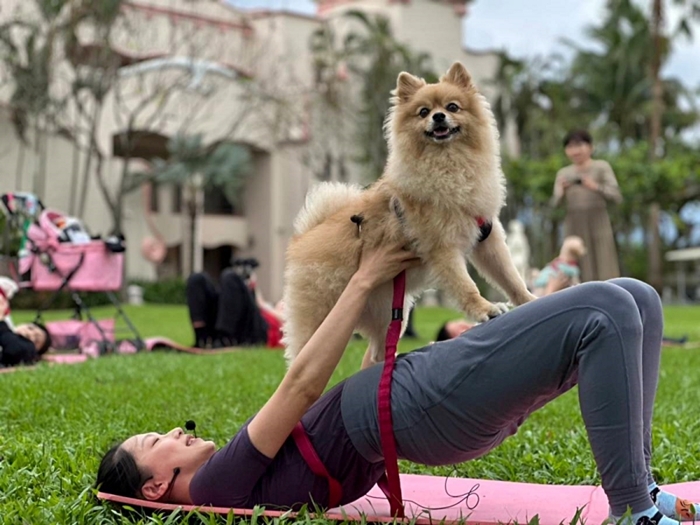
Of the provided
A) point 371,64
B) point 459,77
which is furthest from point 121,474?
point 371,64

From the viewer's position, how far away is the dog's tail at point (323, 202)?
11.1ft

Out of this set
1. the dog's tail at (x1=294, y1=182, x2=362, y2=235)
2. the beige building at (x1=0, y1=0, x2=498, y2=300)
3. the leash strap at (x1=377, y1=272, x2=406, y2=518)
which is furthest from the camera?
the beige building at (x1=0, y1=0, x2=498, y2=300)

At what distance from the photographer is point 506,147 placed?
35875 millimetres

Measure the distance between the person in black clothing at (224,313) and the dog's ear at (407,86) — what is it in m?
6.46

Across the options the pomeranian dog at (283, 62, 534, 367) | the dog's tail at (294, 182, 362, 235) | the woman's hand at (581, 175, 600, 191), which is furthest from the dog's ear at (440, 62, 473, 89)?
the woman's hand at (581, 175, 600, 191)

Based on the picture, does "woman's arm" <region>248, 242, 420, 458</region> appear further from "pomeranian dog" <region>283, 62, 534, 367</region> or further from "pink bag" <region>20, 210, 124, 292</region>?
"pink bag" <region>20, 210, 124, 292</region>

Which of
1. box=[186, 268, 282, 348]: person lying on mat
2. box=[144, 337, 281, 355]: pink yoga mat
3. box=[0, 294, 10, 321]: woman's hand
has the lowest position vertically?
box=[144, 337, 281, 355]: pink yoga mat

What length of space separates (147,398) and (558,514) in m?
3.26

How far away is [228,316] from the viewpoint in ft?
32.8

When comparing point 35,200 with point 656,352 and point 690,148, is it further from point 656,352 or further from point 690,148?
point 690,148

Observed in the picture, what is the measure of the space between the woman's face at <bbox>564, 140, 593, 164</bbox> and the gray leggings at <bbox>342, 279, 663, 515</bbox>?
18.0 feet

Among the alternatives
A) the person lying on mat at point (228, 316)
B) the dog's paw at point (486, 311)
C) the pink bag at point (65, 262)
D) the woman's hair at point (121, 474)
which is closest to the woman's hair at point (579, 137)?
the person lying on mat at point (228, 316)

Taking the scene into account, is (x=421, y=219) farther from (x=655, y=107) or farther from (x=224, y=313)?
(x=655, y=107)

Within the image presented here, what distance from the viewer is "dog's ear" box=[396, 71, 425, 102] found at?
3.43m
